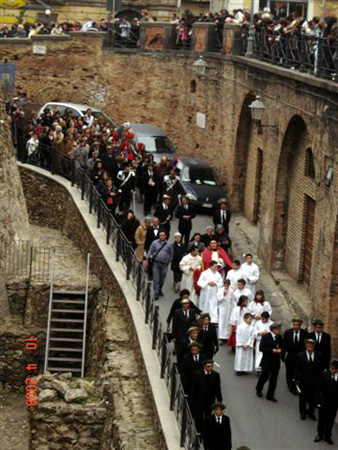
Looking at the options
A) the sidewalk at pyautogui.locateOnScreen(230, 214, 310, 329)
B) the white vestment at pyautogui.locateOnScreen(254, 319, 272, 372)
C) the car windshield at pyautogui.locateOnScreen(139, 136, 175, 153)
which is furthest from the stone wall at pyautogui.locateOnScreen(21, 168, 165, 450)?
the car windshield at pyautogui.locateOnScreen(139, 136, 175, 153)

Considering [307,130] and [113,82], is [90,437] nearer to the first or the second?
[307,130]

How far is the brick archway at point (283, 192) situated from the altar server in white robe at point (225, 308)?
4.45 metres

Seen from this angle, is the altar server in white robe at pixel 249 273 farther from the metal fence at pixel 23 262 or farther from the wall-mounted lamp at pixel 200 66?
the wall-mounted lamp at pixel 200 66

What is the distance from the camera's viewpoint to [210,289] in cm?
2503

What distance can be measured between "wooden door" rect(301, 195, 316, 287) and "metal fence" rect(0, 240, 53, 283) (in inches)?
232

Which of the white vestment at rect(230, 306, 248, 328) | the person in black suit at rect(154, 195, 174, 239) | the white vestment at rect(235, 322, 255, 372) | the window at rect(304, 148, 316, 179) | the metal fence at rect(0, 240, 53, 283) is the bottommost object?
the metal fence at rect(0, 240, 53, 283)

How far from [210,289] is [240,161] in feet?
33.6

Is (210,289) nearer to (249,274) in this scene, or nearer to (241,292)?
(241,292)

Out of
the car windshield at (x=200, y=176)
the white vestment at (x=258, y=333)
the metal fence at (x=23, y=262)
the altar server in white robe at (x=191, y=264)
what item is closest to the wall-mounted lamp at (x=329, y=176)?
the altar server in white robe at (x=191, y=264)

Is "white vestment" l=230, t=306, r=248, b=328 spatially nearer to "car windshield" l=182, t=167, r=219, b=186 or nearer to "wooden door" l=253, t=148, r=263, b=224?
"wooden door" l=253, t=148, r=263, b=224

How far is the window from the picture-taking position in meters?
27.1

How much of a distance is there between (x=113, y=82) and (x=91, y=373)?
18318 millimetres

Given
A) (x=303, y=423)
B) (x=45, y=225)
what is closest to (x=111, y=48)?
(x=45, y=225)

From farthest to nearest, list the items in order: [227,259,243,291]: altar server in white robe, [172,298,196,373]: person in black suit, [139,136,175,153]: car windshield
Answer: [139,136,175,153]: car windshield
[227,259,243,291]: altar server in white robe
[172,298,196,373]: person in black suit
